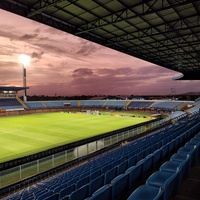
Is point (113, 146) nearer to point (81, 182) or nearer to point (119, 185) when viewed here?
point (81, 182)

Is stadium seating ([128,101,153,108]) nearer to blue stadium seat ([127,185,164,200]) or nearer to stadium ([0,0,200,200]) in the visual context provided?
stadium ([0,0,200,200])

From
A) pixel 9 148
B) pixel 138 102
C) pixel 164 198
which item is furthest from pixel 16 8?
pixel 138 102

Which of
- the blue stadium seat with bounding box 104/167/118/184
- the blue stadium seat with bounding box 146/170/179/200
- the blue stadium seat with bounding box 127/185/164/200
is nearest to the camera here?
the blue stadium seat with bounding box 127/185/164/200

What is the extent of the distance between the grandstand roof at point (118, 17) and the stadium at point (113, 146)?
7 cm

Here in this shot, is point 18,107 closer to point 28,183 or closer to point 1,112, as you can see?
point 1,112

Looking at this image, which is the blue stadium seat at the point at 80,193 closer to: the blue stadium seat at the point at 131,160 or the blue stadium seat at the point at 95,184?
the blue stadium seat at the point at 95,184

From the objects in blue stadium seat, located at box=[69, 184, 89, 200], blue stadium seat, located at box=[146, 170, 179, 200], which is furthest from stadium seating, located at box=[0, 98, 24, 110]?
blue stadium seat, located at box=[146, 170, 179, 200]

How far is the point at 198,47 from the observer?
34.4m

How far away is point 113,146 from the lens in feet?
62.3

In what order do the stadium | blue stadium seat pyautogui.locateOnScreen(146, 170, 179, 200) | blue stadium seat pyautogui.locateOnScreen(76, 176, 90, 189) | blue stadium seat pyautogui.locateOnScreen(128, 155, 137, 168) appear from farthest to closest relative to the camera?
1. blue stadium seat pyautogui.locateOnScreen(128, 155, 137, 168)
2. blue stadium seat pyautogui.locateOnScreen(76, 176, 90, 189)
3. the stadium
4. blue stadium seat pyautogui.locateOnScreen(146, 170, 179, 200)

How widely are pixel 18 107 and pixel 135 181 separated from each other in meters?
61.0

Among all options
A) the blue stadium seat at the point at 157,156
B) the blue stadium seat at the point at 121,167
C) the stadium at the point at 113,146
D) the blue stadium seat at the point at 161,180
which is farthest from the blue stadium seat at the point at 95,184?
the blue stadium seat at the point at 157,156

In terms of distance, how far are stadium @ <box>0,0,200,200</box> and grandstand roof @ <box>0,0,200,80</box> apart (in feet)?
0.23

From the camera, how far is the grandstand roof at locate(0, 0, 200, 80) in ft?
58.0
